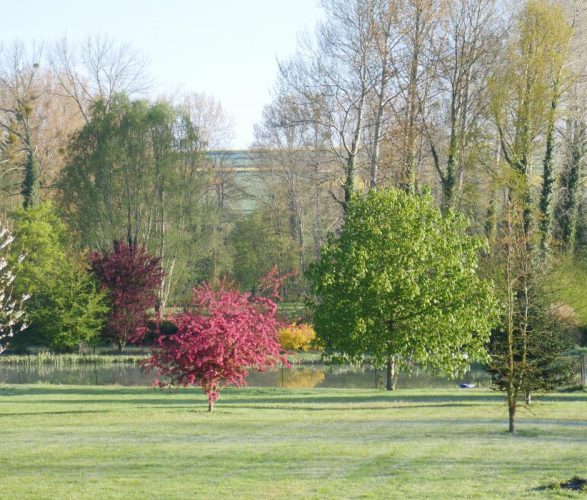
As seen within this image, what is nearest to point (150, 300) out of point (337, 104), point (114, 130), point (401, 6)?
point (114, 130)

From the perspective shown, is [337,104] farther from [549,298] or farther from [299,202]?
[299,202]

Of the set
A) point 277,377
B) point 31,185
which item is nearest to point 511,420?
point 277,377

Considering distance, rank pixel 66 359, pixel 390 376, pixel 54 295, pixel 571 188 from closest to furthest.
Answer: pixel 390 376 < pixel 66 359 < pixel 54 295 < pixel 571 188

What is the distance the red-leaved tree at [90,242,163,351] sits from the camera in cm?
5334

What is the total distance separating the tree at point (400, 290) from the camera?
32.5 meters

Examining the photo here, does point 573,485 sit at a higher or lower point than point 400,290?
lower

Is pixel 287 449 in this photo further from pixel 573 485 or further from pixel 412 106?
pixel 412 106

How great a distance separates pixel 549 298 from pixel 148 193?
32123mm

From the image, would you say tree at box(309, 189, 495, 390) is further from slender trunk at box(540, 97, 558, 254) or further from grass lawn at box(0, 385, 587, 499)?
slender trunk at box(540, 97, 558, 254)

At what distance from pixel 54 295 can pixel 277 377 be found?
1563cm

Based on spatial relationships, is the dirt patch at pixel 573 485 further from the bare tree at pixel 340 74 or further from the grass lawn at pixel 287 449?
the bare tree at pixel 340 74

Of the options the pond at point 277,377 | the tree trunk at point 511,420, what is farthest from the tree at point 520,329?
the pond at point 277,377

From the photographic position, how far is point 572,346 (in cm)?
4750

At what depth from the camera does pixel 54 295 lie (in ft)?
172
